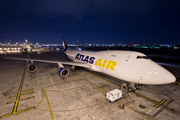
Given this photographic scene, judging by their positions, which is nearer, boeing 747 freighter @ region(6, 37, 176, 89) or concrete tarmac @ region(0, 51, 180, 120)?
concrete tarmac @ region(0, 51, 180, 120)

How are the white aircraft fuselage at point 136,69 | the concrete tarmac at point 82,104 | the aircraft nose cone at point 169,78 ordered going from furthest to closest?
the white aircraft fuselage at point 136,69
the aircraft nose cone at point 169,78
the concrete tarmac at point 82,104

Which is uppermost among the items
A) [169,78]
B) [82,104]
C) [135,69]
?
[135,69]

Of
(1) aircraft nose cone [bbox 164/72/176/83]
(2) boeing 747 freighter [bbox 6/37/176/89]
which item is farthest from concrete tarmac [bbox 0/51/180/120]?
(1) aircraft nose cone [bbox 164/72/176/83]

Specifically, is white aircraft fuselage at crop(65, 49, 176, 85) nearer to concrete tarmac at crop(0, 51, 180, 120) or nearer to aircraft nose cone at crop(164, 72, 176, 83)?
aircraft nose cone at crop(164, 72, 176, 83)

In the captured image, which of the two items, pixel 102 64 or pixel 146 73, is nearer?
pixel 146 73

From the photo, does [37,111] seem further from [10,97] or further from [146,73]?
[146,73]

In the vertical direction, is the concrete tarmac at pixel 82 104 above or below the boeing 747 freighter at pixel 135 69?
below

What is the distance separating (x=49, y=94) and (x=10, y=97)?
3678mm

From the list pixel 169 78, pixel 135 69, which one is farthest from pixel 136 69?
pixel 169 78

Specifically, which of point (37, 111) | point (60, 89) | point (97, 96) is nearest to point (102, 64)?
point (97, 96)

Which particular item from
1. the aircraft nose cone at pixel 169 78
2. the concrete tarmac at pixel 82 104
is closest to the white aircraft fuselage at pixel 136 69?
the aircraft nose cone at pixel 169 78

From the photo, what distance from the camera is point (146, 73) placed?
748cm

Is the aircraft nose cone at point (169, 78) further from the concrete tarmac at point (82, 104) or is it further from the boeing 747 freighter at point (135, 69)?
the concrete tarmac at point (82, 104)

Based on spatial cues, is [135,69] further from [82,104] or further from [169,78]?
[82,104]
